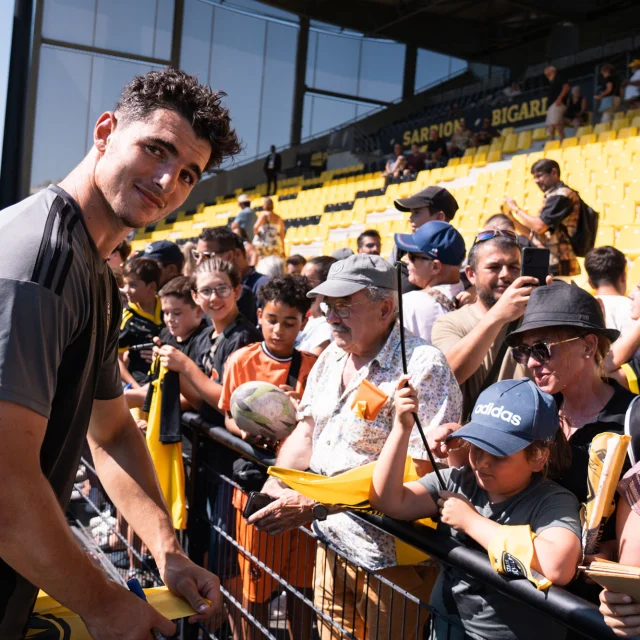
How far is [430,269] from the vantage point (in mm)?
3740

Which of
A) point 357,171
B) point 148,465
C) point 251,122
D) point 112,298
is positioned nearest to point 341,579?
point 148,465

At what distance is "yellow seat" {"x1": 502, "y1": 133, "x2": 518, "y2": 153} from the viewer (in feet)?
55.7

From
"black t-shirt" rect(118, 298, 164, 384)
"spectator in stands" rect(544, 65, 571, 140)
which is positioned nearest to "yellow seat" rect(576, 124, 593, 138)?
"spectator in stands" rect(544, 65, 571, 140)

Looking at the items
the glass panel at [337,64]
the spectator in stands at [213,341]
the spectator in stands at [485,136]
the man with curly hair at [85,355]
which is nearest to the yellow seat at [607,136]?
the spectator in stands at [485,136]

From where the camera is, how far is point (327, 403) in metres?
2.70

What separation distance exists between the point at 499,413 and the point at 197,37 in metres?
28.1

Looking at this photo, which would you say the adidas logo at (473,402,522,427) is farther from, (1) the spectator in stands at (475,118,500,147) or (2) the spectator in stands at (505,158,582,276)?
(1) the spectator in stands at (475,118,500,147)

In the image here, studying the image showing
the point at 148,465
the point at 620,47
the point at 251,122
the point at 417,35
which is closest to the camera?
the point at 148,465

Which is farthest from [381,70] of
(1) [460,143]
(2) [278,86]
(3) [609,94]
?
(3) [609,94]

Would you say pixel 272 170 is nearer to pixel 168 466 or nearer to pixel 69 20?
pixel 69 20

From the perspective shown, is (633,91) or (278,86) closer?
(633,91)

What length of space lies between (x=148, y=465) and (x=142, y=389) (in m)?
2.29

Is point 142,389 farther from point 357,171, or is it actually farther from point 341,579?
point 357,171

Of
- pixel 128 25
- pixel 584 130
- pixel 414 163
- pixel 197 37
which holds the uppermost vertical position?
pixel 197 37
